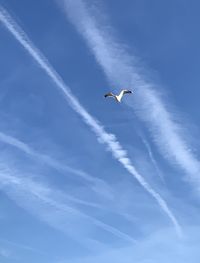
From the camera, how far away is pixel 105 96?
4518 inches

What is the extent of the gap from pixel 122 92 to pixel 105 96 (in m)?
9.18

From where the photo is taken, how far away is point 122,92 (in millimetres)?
122562

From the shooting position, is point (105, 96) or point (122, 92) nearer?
point (105, 96)
